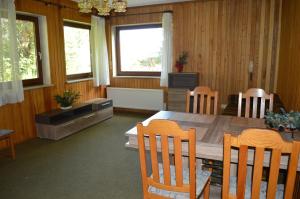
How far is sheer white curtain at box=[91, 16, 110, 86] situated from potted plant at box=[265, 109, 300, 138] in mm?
4253

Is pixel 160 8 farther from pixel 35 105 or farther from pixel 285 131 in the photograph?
pixel 285 131

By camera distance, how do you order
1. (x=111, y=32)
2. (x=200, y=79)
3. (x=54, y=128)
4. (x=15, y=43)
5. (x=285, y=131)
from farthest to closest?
(x=111, y=32) → (x=200, y=79) → (x=54, y=128) → (x=15, y=43) → (x=285, y=131)

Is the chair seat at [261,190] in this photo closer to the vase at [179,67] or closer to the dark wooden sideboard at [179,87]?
the dark wooden sideboard at [179,87]

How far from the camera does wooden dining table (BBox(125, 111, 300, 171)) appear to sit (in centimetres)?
171

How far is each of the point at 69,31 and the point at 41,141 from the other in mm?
2371

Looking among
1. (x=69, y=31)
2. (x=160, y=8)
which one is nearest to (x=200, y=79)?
(x=160, y=8)

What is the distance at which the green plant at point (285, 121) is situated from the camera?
1777 millimetres

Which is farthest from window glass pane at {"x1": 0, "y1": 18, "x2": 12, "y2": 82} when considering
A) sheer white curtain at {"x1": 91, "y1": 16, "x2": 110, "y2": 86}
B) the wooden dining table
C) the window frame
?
the wooden dining table

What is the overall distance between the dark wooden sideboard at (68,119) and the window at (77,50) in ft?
2.65

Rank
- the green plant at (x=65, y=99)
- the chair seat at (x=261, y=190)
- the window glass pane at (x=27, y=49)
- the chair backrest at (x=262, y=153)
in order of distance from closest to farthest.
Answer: the chair backrest at (x=262, y=153)
the chair seat at (x=261, y=190)
the window glass pane at (x=27, y=49)
the green plant at (x=65, y=99)

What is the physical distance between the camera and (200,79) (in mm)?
5176

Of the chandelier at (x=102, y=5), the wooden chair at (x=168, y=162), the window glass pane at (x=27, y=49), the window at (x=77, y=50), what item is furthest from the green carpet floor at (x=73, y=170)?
the chandelier at (x=102, y=5)

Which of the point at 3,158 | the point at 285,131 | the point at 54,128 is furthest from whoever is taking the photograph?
the point at 54,128

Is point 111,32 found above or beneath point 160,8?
beneath
